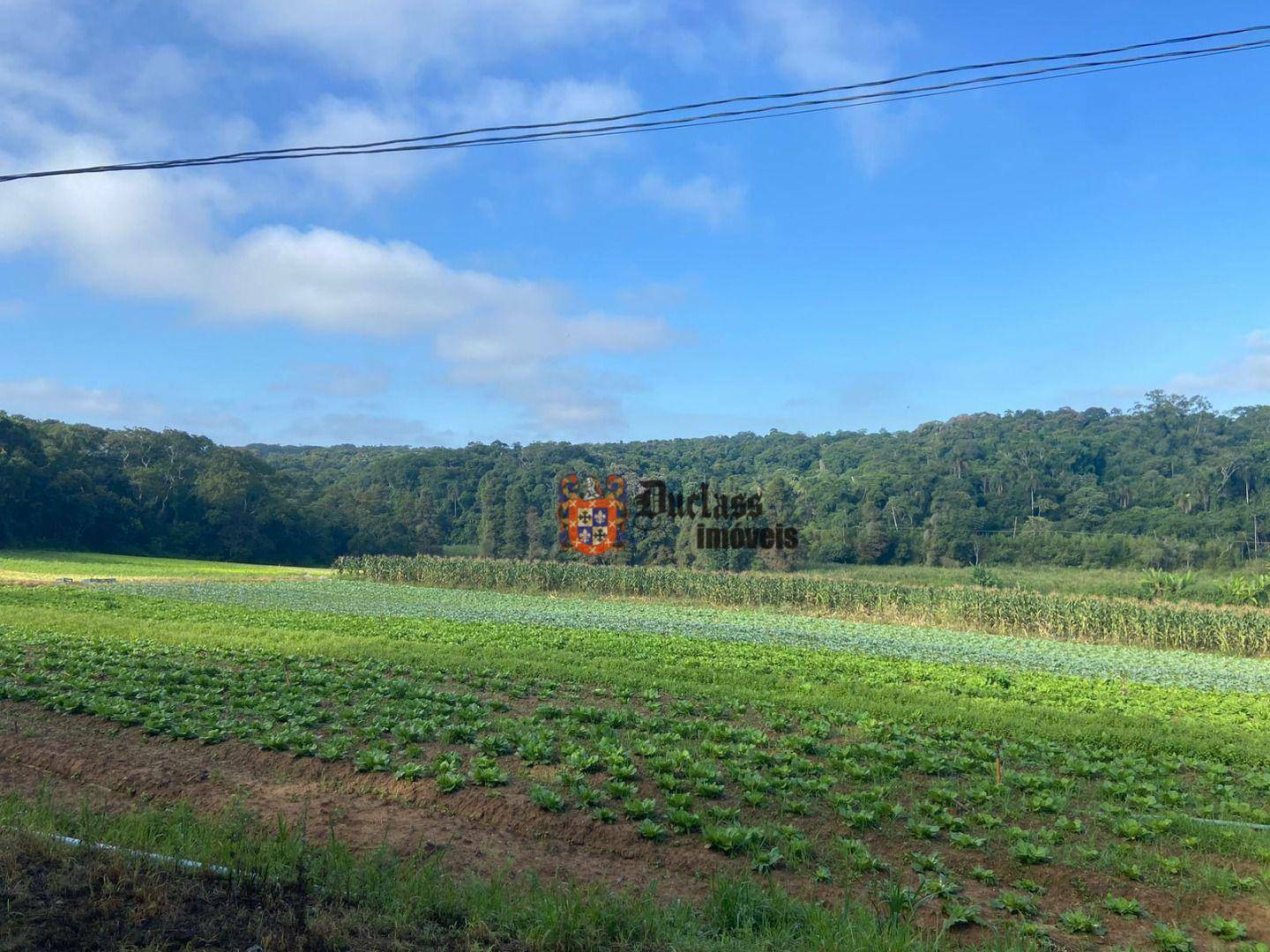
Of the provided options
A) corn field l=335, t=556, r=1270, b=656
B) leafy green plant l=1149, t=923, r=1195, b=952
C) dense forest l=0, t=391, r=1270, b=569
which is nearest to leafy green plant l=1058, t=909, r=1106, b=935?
leafy green plant l=1149, t=923, r=1195, b=952

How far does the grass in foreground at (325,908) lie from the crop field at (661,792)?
36 mm

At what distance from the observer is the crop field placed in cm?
598

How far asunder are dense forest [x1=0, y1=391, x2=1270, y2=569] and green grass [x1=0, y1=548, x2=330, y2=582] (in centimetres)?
1259

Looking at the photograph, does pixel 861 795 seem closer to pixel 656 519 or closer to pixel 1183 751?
pixel 1183 751

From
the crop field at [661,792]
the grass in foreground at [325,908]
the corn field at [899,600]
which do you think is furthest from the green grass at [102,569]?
the grass in foreground at [325,908]

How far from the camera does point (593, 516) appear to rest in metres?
71.8

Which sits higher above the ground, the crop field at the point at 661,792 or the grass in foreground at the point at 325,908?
the grass in foreground at the point at 325,908

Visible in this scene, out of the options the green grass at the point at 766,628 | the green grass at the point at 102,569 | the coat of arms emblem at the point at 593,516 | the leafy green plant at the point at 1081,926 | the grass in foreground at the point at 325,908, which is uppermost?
the coat of arms emblem at the point at 593,516

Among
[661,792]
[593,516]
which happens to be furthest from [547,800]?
[593,516]

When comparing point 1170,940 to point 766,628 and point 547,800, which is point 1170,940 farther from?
point 766,628

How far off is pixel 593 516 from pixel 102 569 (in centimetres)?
3603

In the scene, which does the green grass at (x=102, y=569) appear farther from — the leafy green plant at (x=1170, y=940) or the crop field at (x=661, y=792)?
the leafy green plant at (x=1170, y=940)

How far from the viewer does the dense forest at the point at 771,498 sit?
239ft

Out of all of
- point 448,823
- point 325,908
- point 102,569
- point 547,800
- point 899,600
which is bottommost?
point 102,569
